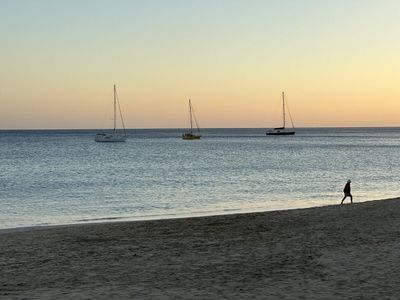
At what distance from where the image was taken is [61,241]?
16734 mm

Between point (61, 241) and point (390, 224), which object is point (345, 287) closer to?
point (390, 224)

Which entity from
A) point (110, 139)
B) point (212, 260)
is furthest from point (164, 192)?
point (110, 139)

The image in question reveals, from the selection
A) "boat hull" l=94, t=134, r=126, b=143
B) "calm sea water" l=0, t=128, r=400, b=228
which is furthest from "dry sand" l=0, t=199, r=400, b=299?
"boat hull" l=94, t=134, r=126, b=143

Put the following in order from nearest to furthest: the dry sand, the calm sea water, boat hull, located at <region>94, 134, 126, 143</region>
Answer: the dry sand
the calm sea water
boat hull, located at <region>94, 134, 126, 143</region>

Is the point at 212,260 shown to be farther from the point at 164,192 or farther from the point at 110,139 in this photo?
the point at 110,139

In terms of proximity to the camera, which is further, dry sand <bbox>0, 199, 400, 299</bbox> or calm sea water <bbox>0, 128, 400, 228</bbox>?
calm sea water <bbox>0, 128, 400, 228</bbox>

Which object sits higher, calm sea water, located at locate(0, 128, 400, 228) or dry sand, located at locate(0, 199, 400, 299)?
dry sand, located at locate(0, 199, 400, 299)

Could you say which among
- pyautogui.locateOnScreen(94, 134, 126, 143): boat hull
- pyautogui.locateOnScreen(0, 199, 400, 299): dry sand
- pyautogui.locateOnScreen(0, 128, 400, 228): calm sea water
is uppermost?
pyautogui.locateOnScreen(94, 134, 126, 143): boat hull

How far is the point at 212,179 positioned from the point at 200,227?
99.0ft

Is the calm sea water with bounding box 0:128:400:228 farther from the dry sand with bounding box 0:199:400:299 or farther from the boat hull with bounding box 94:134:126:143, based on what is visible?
the boat hull with bounding box 94:134:126:143

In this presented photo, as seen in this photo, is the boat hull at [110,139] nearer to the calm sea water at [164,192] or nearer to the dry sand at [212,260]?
the calm sea water at [164,192]

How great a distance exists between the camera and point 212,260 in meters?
13.1

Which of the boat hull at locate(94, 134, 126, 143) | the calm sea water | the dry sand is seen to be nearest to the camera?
the dry sand

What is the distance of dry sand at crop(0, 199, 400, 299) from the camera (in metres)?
10.2
